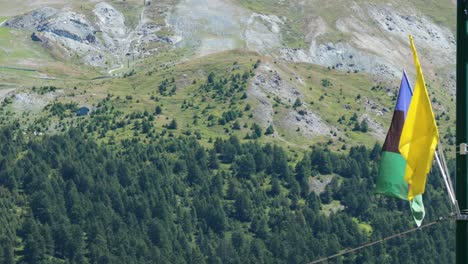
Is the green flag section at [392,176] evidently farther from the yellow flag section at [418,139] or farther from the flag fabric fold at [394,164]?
the yellow flag section at [418,139]

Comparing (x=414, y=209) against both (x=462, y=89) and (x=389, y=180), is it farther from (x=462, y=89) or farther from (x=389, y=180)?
(x=462, y=89)

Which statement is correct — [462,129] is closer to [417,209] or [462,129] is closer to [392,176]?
[417,209]

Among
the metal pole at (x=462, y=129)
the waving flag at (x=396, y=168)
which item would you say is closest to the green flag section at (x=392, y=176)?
the waving flag at (x=396, y=168)

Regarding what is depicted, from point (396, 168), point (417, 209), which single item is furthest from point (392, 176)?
point (417, 209)

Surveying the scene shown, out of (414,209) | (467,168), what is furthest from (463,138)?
(414,209)

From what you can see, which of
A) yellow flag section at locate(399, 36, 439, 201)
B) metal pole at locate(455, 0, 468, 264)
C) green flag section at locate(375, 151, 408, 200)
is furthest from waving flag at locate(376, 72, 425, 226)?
metal pole at locate(455, 0, 468, 264)

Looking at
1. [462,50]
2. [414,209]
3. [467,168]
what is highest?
[462,50]

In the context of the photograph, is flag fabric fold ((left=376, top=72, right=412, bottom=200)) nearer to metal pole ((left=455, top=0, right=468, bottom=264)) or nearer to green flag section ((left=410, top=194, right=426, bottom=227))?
green flag section ((left=410, top=194, right=426, bottom=227))
